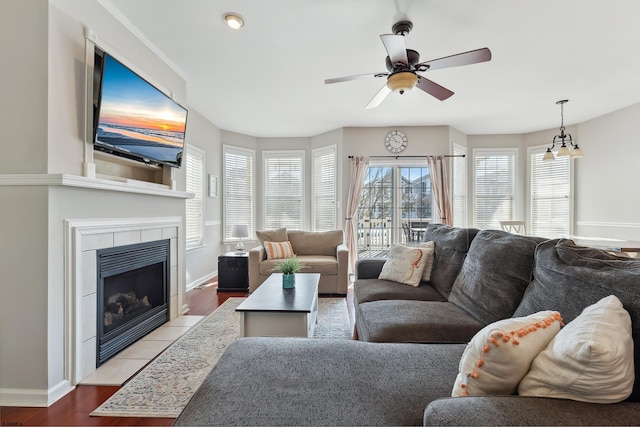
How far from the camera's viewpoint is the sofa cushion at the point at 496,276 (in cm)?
164

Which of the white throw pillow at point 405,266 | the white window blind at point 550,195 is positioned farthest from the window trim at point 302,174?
the white window blind at point 550,195

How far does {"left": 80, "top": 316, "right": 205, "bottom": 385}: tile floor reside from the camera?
204 cm

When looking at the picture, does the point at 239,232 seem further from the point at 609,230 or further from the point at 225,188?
the point at 609,230

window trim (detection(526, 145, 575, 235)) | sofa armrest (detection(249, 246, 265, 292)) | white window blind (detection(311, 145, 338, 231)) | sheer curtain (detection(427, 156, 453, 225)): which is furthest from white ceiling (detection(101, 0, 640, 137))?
sofa armrest (detection(249, 246, 265, 292))

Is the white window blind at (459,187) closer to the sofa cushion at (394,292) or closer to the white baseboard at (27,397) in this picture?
the sofa cushion at (394,292)

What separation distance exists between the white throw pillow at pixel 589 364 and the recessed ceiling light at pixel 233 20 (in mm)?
2781

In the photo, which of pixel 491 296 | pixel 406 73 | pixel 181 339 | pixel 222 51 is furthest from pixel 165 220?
pixel 491 296

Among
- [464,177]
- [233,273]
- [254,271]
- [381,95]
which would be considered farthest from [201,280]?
[464,177]

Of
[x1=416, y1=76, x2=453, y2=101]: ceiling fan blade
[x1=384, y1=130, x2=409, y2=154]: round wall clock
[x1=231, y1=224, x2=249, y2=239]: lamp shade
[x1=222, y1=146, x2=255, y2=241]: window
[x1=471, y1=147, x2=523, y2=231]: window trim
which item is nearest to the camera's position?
[x1=416, y1=76, x2=453, y2=101]: ceiling fan blade

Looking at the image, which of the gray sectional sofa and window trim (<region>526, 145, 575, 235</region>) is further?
window trim (<region>526, 145, 575, 235</region>)

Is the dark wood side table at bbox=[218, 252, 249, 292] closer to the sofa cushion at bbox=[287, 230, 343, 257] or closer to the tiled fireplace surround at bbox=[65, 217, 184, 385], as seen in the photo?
the sofa cushion at bbox=[287, 230, 343, 257]

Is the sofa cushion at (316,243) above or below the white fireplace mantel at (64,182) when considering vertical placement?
below

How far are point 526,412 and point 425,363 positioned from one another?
51 centimetres

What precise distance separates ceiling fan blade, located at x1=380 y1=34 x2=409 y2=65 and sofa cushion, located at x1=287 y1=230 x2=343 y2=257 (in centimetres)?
304
